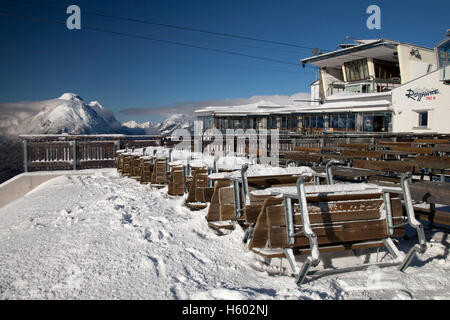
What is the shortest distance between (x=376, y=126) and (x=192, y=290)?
35.5 meters

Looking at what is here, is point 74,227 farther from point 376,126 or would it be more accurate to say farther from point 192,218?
point 376,126

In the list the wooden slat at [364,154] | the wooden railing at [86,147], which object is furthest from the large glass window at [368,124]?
the wooden slat at [364,154]

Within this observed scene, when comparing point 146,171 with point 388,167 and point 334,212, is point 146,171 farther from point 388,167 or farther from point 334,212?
point 334,212

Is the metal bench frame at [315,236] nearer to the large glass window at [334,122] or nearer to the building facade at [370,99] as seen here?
the building facade at [370,99]

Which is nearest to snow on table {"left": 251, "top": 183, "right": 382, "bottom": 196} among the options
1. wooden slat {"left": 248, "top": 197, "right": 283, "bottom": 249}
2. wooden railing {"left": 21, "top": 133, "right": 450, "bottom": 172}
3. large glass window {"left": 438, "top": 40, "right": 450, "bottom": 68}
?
wooden slat {"left": 248, "top": 197, "right": 283, "bottom": 249}

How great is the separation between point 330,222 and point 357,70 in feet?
152

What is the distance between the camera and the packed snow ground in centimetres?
346

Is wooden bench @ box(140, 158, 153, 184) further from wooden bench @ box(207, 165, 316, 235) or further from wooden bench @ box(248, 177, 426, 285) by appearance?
wooden bench @ box(248, 177, 426, 285)

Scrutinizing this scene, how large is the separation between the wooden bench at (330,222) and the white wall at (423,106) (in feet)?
87.9

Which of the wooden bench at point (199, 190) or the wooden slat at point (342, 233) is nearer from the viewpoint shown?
the wooden slat at point (342, 233)

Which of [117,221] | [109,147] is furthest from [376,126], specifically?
[117,221]

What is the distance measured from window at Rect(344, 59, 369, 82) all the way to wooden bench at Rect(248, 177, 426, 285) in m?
44.0

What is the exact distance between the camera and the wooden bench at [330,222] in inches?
150

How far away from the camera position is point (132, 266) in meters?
4.15
